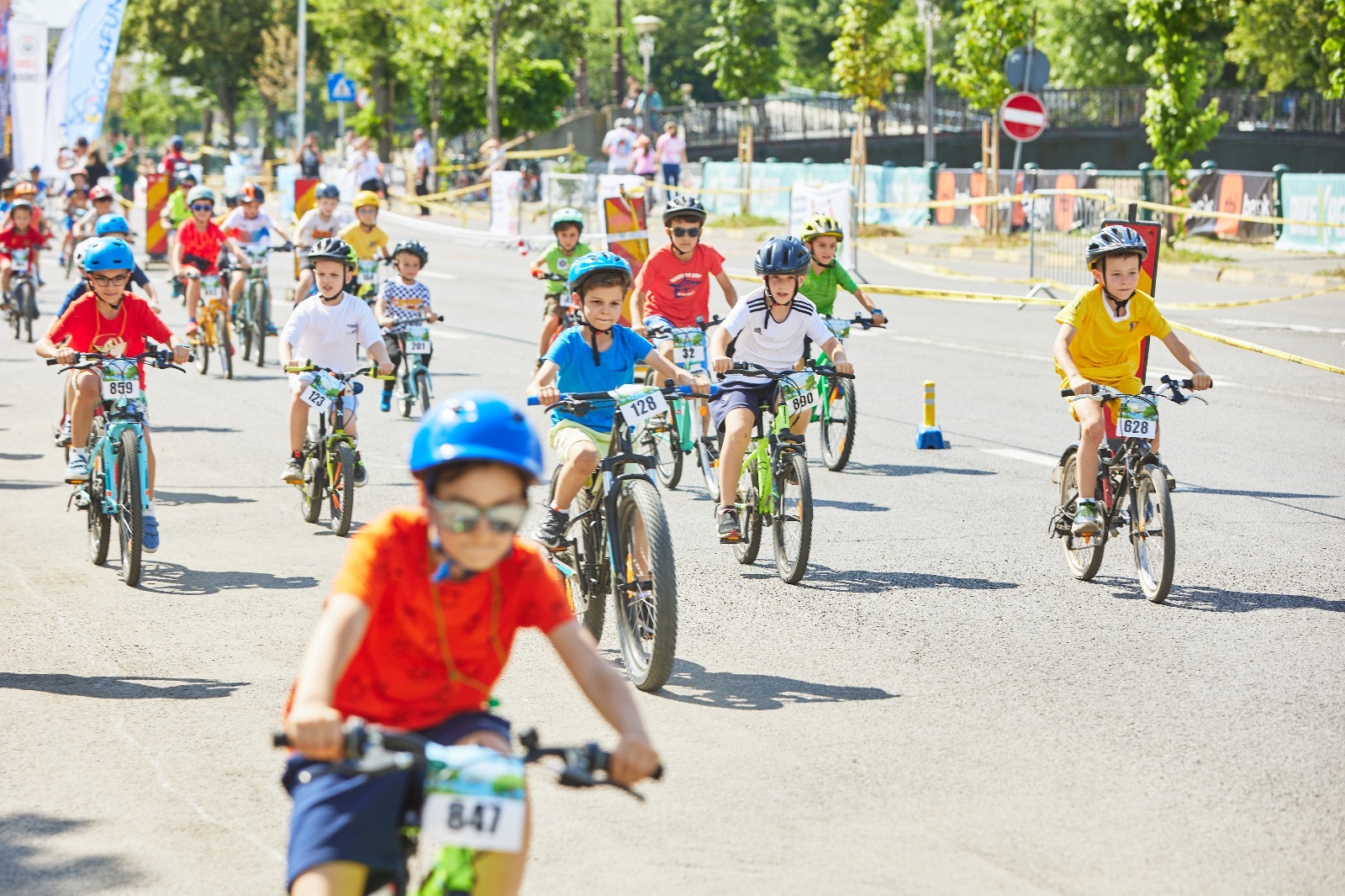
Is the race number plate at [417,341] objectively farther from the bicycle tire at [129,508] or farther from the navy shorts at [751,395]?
the navy shorts at [751,395]

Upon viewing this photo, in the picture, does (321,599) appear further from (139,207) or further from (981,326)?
(139,207)

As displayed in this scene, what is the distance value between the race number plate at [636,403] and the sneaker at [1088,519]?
262 centimetres

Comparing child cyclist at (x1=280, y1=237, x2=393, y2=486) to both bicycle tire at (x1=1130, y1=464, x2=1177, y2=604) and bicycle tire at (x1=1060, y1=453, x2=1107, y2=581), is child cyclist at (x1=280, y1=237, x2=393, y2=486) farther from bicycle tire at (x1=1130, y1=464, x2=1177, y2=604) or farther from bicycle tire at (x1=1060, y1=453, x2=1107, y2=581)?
bicycle tire at (x1=1130, y1=464, x2=1177, y2=604)

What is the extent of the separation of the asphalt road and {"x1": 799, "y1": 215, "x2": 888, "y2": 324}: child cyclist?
1242mm

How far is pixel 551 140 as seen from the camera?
57531 millimetres

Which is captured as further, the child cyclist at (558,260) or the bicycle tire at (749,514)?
the child cyclist at (558,260)

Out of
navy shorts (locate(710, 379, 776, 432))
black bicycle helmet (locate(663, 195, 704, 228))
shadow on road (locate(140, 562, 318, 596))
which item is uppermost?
black bicycle helmet (locate(663, 195, 704, 228))

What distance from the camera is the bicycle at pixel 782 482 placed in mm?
9039

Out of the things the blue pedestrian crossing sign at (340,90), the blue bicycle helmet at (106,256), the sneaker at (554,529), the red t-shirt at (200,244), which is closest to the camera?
the sneaker at (554,529)

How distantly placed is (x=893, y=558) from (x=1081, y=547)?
107 centimetres

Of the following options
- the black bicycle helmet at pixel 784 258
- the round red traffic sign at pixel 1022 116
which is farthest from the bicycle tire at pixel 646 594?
the round red traffic sign at pixel 1022 116

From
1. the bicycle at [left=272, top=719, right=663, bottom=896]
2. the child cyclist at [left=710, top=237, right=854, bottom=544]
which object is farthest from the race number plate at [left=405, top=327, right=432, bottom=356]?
the bicycle at [left=272, top=719, right=663, bottom=896]

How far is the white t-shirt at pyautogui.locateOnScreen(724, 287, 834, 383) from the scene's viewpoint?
10.2 meters

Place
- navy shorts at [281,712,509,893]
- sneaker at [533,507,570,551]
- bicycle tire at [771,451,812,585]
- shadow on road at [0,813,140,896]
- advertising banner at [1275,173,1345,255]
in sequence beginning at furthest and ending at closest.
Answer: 1. advertising banner at [1275,173,1345,255]
2. bicycle tire at [771,451,812,585]
3. sneaker at [533,507,570,551]
4. shadow on road at [0,813,140,896]
5. navy shorts at [281,712,509,893]
